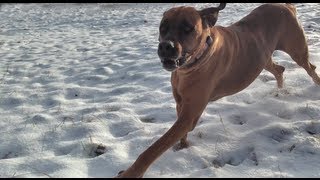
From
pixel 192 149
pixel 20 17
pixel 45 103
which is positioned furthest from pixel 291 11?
pixel 20 17

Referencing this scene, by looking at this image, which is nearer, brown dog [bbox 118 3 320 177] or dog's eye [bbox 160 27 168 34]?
brown dog [bbox 118 3 320 177]

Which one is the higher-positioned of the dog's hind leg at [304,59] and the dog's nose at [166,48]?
the dog's nose at [166,48]

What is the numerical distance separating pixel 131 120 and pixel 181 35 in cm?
129

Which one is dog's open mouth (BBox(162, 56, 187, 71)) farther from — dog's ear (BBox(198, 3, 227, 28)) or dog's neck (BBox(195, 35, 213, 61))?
dog's ear (BBox(198, 3, 227, 28))

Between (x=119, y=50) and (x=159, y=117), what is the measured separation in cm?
348

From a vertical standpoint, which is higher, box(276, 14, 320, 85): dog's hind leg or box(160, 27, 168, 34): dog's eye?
box(160, 27, 168, 34): dog's eye

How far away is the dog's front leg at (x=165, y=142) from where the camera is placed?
302 centimetres

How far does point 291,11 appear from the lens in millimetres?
4684

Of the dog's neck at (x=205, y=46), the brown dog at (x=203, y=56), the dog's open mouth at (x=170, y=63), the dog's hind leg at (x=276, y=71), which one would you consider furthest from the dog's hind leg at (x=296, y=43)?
the dog's open mouth at (x=170, y=63)

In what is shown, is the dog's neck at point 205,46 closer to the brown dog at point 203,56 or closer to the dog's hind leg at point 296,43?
the brown dog at point 203,56

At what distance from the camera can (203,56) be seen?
3.39 m

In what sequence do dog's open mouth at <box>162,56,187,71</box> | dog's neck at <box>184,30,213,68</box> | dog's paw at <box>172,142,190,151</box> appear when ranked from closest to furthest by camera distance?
dog's open mouth at <box>162,56,187,71</box>
dog's neck at <box>184,30,213,68</box>
dog's paw at <box>172,142,190,151</box>

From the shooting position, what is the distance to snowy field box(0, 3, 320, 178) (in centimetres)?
337

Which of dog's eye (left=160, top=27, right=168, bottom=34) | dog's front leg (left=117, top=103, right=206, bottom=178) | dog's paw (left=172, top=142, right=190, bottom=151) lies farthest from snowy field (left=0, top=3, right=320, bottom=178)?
dog's eye (left=160, top=27, right=168, bottom=34)
